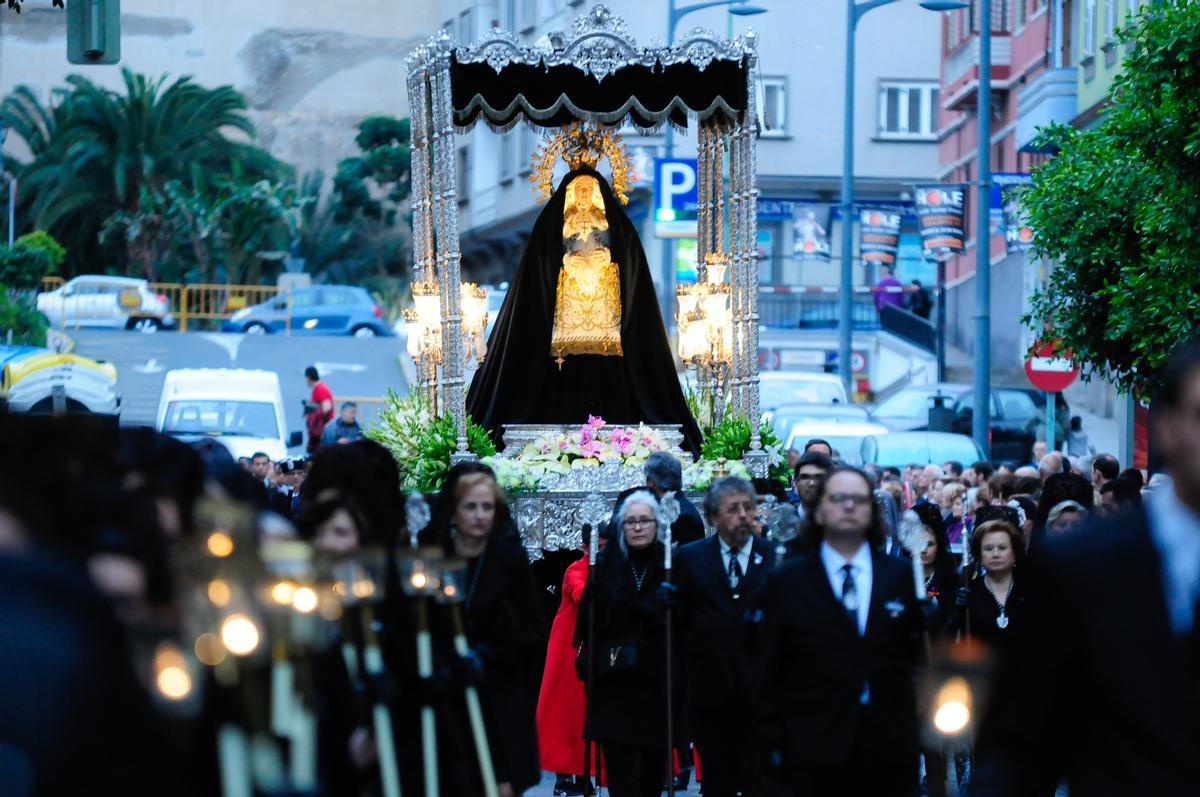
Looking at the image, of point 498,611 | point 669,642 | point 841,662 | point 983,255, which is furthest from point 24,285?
point 841,662

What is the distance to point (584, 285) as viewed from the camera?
59.1 feet

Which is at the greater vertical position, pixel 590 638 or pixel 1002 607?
pixel 1002 607

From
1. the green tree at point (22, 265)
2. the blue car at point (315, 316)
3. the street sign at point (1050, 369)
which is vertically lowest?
the street sign at point (1050, 369)

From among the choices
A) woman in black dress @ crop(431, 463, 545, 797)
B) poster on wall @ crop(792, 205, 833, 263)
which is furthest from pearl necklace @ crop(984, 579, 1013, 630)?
poster on wall @ crop(792, 205, 833, 263)

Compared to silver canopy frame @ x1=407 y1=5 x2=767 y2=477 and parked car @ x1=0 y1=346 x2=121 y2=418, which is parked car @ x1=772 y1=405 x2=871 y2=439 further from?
silver canopy frame @ x1=407 y1=5 x2=767 y2=477

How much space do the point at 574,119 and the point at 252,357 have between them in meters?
28.9

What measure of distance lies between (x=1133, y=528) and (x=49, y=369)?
2647cm

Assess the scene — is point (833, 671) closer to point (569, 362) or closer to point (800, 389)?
point (569, 362)

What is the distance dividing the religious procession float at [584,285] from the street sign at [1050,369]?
A: 5874mm

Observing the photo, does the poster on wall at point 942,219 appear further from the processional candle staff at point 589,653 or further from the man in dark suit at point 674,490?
the processional candle staff at point 589,653

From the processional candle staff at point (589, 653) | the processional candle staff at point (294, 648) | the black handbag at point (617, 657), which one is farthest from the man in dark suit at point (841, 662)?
the processional candle staff at point (589, 653)

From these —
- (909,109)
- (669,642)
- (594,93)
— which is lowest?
(669,642)

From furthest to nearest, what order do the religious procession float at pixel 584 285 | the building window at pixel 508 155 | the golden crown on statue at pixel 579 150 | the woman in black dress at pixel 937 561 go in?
the building window at pixel 508 155 < the golden crown on statue at pixel 579 150 < the religious procession float at pixel 584 285 < the woman in black dress at pixel 937 561

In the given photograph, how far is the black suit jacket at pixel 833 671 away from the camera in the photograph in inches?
330
